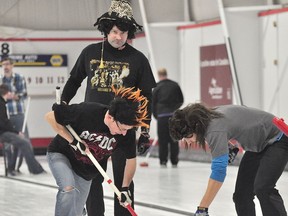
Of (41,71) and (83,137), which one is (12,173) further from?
(83,137)

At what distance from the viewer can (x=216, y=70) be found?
16812mm

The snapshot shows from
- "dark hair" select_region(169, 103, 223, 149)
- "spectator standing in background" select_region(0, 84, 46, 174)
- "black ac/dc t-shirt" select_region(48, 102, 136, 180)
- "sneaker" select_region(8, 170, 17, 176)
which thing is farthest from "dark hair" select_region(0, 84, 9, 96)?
"dark hair" select_region(169, 103, 223, 149)

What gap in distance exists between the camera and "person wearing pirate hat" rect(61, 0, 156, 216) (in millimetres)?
6230

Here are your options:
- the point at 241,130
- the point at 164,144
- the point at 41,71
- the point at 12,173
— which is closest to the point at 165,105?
the point at 164,144

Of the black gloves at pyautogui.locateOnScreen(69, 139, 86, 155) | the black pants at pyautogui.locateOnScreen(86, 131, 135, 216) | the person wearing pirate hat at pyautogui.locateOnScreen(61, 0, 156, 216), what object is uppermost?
the person wearing pirate hat at pyautogui.locateOnScreen(61, 0, 156, 216)

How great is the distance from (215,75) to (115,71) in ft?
35.1

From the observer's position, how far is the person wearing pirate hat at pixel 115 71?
245 inches

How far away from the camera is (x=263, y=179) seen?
19.3 feet

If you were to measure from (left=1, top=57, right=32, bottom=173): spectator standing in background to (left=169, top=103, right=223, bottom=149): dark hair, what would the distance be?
8453mm

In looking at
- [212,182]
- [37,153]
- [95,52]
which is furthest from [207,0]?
[212,182]

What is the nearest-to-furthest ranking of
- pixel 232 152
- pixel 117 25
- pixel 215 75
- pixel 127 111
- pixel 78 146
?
pixel 127 111 < pixel 78 146 < pixel 232 152 < pixel 117 25 < pixel 215 75

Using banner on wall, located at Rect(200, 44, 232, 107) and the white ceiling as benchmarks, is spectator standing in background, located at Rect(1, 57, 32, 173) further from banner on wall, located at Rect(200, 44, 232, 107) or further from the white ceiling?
banner on wall, located at Rect(200, 44, 232, 107)

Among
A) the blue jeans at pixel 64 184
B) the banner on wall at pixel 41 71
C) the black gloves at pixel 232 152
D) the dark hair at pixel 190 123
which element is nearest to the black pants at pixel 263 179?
the black gloves at pixel 232 152

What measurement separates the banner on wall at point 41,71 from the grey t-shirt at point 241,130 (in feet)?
42.4
